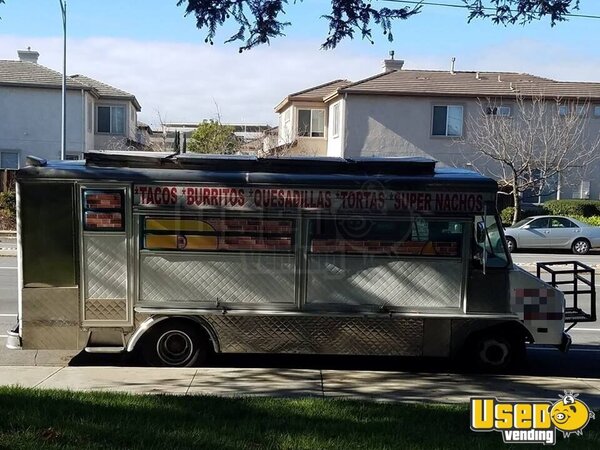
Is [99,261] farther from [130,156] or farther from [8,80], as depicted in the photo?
[8,80]

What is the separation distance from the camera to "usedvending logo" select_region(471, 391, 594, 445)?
4859 mm

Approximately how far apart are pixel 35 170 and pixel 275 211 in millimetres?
2576

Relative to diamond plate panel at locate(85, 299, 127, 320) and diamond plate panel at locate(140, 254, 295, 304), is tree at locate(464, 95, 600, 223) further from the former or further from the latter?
diamond plate panel at locate(85, 299, 127, 320)

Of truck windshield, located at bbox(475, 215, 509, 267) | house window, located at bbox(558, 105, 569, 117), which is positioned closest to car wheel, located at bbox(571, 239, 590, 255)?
house window, located at bbox(558, 105, 569, 117)

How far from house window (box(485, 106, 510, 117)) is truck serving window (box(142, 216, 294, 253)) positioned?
24.7m

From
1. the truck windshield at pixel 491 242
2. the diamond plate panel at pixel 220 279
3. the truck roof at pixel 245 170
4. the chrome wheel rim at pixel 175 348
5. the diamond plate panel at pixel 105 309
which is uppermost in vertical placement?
the truck roof at pixel 245 170

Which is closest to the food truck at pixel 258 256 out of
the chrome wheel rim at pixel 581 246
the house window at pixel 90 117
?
the chrome wheel rim at pixel 581 246

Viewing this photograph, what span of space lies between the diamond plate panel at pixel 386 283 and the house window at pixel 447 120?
24191 mm

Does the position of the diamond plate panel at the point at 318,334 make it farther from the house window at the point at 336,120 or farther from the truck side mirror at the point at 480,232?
the house window at the point at 336,120

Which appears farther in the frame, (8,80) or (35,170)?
(8,80)

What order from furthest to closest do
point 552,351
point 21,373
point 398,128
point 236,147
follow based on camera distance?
point 236,147
point 398,128
point 552,351
point 21,373

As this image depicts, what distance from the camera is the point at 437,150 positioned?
30719mm

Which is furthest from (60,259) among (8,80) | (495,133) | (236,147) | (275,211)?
(236,147)

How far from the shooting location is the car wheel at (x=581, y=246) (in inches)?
912
